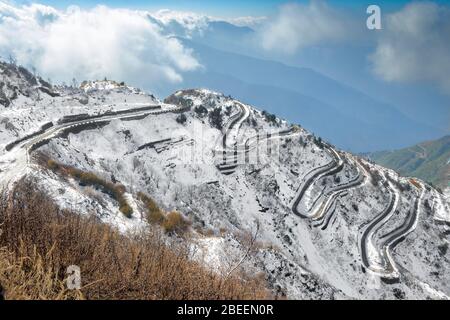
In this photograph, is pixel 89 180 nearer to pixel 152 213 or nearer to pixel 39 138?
pixel 152 213

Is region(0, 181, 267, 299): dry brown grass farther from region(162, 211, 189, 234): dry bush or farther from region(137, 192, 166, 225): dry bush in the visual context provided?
region(137, 192, 166, 225): dry bush

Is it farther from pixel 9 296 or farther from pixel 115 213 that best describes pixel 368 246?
pixel 9 296

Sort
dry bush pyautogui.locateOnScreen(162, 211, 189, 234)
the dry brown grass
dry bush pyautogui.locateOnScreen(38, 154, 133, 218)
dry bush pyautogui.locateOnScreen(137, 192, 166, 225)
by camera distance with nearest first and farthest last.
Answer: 1. the dry brown grass
2. dry bush pyautogui.locateOnScreen(162, 211, 189, 234)
3. dry bush pyautogui.locateOnScreen(137, 192, 166, 225)
4. dry bush pyautogui.locateOnScreen(38, 154, 133, 218)

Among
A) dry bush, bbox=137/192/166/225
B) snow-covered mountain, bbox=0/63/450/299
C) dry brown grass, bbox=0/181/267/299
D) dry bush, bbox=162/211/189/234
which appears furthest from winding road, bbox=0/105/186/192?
dry bush, bbox=162/211/189/234

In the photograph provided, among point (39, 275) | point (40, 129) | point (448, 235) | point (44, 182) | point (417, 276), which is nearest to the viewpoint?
point (39, 275)

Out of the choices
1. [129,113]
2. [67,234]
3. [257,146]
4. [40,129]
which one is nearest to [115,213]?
[40,129]

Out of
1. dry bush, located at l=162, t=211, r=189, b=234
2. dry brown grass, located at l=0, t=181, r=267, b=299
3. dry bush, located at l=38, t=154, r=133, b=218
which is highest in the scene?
dry bush, located at l=38, t=154, r=133, b=218
